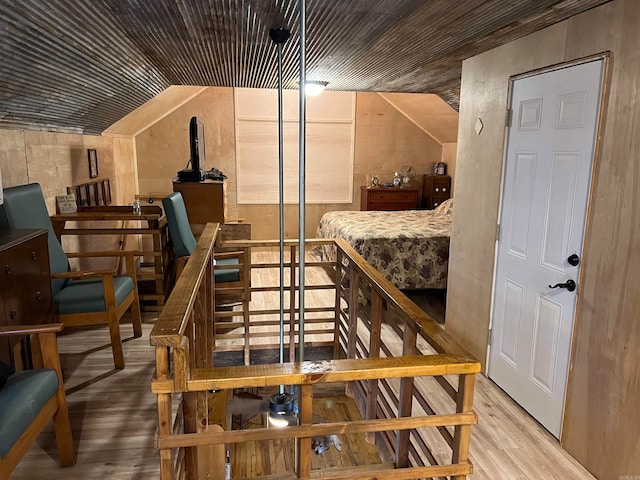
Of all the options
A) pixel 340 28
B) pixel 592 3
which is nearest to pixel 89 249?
pixel 340 28

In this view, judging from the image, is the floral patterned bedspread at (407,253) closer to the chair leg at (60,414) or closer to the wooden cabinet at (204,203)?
the wooden cabinet at (204,203)

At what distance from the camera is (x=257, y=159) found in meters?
6.07

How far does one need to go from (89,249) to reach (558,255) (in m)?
3.67

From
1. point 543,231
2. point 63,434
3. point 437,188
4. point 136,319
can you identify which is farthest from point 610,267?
point 437,188

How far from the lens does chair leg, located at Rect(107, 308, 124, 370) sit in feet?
8.46

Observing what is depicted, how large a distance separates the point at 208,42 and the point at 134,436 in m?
2.11

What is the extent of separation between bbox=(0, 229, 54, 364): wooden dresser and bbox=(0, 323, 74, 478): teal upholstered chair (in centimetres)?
21

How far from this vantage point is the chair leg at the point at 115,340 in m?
2.58

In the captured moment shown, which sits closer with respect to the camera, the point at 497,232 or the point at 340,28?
the point at 340,28

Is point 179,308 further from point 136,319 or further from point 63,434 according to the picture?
point 136,319

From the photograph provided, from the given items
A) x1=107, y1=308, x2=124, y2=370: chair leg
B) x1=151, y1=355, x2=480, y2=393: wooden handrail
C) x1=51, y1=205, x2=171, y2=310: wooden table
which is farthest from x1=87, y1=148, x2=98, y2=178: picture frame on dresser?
x1=151, y1=355, x2=480, y2=393: wooden handrail

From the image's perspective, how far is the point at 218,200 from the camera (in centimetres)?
390

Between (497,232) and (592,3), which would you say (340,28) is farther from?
(497,232)

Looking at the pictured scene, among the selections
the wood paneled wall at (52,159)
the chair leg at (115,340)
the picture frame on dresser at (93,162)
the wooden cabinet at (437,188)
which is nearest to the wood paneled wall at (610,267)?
the chair leg at (115,340)
